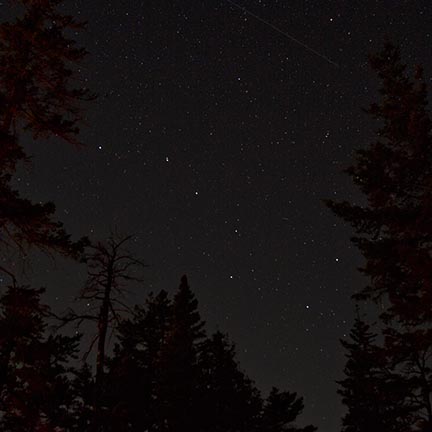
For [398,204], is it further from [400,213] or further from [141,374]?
[141,374]

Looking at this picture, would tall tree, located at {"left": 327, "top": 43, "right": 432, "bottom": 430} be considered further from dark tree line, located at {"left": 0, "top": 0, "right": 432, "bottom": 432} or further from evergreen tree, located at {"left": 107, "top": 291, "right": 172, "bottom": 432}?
evergreen tree, located at {"left": 107, "top": 291, "right": 172, "bottom": 432}

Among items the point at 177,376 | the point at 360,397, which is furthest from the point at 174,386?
the point at 360,397

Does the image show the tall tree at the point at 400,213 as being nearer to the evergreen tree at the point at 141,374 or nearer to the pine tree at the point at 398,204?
the pine tree at the point at 398,204

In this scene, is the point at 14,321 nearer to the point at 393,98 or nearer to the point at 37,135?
the point at 37,135

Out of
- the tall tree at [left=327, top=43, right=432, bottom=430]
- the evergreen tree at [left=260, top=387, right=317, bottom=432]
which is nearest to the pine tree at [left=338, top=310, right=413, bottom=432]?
the evergreen tree at [left=260, top=387, right=317, bottom=432]

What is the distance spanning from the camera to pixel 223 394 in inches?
1328

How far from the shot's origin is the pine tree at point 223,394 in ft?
106

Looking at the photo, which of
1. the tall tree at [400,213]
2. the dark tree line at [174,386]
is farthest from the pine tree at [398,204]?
the dark tree line at [174,386]

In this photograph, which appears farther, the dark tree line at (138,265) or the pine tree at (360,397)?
the pine tree at (360,397)

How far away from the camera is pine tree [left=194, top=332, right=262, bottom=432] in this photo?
106 feet

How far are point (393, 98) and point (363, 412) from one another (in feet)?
83.7

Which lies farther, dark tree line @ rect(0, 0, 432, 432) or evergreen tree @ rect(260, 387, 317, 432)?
evergreen tree @ rect(260, 387, 317, 432)

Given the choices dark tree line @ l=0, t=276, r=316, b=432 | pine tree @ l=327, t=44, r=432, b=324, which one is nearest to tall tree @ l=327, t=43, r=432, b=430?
pine tree @ l=327, t=44, r=432, b=324

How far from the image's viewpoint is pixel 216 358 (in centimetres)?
3500
